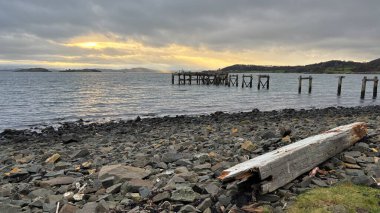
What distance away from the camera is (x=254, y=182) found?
5480 millimetres

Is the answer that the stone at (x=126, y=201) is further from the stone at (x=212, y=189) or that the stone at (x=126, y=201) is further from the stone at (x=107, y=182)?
the stone at (x=212, y=189)

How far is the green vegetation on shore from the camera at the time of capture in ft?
16.6

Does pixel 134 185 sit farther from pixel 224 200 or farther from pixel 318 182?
pixel 318 182

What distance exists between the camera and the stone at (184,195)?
5.49 metres


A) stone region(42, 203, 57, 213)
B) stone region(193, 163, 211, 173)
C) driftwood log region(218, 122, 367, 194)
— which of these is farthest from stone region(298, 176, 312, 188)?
stone region(42, 203, 57, 213)

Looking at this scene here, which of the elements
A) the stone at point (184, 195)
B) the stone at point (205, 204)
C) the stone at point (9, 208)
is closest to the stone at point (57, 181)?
the stone at point (9, 208)

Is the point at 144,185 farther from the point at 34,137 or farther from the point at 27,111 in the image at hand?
the point at 27,111

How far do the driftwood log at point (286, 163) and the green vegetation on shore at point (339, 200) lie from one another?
45 centimetres

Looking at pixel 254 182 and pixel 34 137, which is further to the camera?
pixel 34 137

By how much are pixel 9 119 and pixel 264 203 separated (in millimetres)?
24202

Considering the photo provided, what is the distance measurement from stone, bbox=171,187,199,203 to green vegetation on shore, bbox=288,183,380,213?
1.48 m

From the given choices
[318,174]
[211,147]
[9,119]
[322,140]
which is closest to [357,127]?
[322,140]

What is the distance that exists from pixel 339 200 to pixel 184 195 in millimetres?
2360

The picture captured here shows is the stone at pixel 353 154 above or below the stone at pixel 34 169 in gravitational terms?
above
